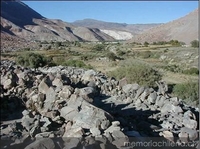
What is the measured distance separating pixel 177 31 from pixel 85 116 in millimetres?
68929

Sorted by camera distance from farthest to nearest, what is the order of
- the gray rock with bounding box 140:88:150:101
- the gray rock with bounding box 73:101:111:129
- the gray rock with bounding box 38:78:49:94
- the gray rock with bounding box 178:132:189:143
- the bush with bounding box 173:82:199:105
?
the bush with bounding box 173:82:199:105, the gray rock with bounding box 140:88:150:101, the gray rock with bounding box 38:78:49:94, the gray rock with bounding box 178:132:189:143, the gray rock with bounding box 73:101:111:129

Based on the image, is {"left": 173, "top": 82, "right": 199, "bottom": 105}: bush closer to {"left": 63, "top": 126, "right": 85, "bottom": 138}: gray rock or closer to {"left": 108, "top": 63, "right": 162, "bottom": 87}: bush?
{"left": 108, "top": 63, "right": 162, "bottom": 87}: bush

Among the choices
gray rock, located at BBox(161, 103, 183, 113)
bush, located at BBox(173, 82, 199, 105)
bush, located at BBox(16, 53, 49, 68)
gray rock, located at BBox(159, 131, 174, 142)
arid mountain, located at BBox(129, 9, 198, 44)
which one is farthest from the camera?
arid mountain, located at BBox(129, 9, 198, 44)

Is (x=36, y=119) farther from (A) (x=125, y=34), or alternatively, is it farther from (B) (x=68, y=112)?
(A) (x=125, y=34)

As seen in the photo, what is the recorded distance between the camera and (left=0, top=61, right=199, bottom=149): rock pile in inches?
278

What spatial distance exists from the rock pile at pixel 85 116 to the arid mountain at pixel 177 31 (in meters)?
53.3

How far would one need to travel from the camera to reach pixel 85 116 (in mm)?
7785

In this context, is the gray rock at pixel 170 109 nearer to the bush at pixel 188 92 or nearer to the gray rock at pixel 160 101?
the gray rock at pixel 160 101

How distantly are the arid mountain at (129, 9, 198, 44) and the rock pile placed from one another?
53280 mm

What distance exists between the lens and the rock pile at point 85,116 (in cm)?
707

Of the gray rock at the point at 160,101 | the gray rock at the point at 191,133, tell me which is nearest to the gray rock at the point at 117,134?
the gray rock at the point at 191,133

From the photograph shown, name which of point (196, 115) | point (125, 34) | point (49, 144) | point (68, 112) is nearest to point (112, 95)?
point (196, 115)

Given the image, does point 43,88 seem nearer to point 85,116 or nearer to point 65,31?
point 85,116

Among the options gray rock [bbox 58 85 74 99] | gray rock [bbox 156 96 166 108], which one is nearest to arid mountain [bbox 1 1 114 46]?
gray rock [bbox 58 85 74 99]
